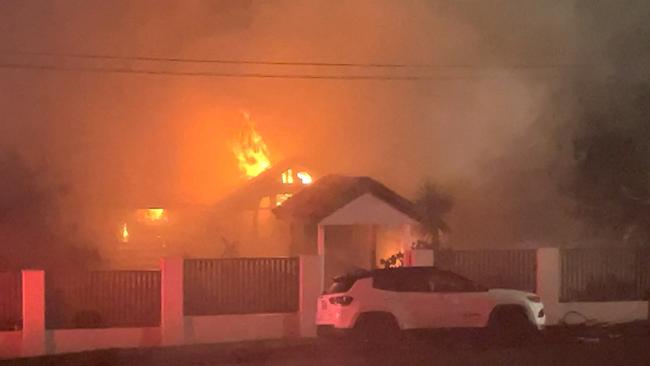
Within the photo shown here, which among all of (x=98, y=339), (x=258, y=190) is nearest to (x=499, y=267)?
(x=98, y=339)

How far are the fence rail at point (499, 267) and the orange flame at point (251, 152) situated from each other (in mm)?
12435

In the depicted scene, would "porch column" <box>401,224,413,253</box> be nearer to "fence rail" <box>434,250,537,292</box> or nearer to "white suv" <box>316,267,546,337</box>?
"fence rail" <box>434,250,537,292</box>

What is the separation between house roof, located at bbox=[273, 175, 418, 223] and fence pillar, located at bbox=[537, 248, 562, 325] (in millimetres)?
3302

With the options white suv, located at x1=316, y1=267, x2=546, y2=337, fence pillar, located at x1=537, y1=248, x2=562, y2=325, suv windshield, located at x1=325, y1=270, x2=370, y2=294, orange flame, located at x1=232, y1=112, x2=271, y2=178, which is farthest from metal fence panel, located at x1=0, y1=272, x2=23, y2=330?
orange flame, located at x1=232, y1=112, x2=271, y2=178

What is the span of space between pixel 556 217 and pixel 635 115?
12.4 ft

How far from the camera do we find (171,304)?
17172 millimetres

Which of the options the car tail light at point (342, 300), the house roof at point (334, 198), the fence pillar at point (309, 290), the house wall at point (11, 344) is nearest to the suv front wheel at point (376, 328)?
the car tail light at point (342, 300)

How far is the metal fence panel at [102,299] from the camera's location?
55.5 ft

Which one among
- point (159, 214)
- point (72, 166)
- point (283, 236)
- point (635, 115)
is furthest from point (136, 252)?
point (635, 115)

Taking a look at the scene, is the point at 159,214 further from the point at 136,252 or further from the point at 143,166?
the point at 143,166

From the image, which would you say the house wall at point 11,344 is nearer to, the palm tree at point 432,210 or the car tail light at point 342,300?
the car tail light at point 342,300

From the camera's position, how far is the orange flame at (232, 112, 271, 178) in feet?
102

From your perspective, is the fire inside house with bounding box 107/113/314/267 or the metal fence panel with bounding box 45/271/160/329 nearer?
the metal fence panel with bounding box 45/271/160/329

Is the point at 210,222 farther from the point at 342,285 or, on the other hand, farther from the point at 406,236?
the point at 342,285
